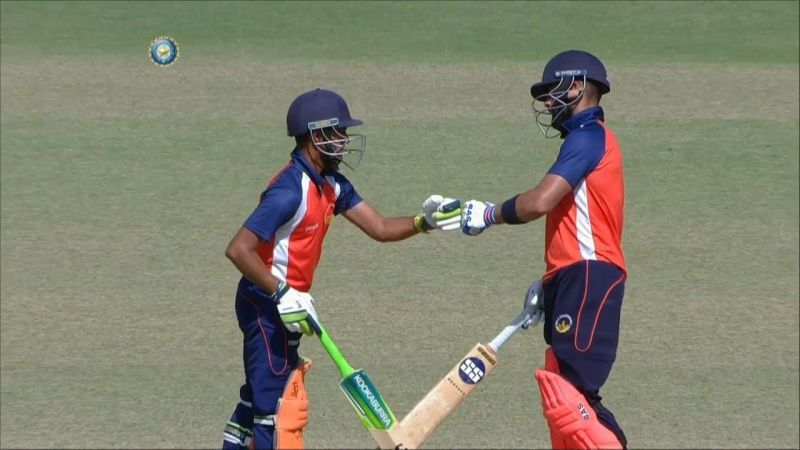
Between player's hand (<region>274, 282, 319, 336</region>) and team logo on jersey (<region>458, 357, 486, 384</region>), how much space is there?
790 mm

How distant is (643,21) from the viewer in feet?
41.0

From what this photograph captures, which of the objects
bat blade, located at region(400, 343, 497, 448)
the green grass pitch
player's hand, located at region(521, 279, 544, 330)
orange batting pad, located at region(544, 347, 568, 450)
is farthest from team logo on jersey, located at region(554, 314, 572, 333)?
the green grass pitch

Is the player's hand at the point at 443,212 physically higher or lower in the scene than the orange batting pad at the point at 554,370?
higher

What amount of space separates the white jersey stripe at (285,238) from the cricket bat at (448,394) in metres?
0.93

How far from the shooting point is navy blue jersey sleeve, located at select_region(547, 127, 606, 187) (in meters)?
6.00

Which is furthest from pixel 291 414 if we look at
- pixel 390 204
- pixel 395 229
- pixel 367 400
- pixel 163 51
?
pixel 163 51

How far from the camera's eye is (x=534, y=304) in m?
6.38

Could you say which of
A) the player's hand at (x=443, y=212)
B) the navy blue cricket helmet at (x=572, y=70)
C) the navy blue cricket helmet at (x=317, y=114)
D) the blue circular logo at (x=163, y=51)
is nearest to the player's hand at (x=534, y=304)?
the player's hand at (x=443, y=212)

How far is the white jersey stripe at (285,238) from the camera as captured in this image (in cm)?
615

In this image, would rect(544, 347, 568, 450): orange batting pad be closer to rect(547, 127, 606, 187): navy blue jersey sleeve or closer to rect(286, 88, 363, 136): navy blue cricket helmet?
rect(547, 127, 606, 187): navy blue jersey sleeve

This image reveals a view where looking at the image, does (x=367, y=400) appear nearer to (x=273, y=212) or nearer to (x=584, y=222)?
(x=273, y=212)

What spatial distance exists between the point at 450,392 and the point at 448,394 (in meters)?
0.01

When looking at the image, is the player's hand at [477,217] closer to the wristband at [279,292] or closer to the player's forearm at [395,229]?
the player's forearm at [395,229]

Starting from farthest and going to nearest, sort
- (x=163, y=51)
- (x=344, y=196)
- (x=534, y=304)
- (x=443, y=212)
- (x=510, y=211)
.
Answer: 1. (x=163, y=51)
2. (x=344, y=196)
3. (x=443, y=212)
4. (x=534, y=304)
5. (x=510, y=211)
